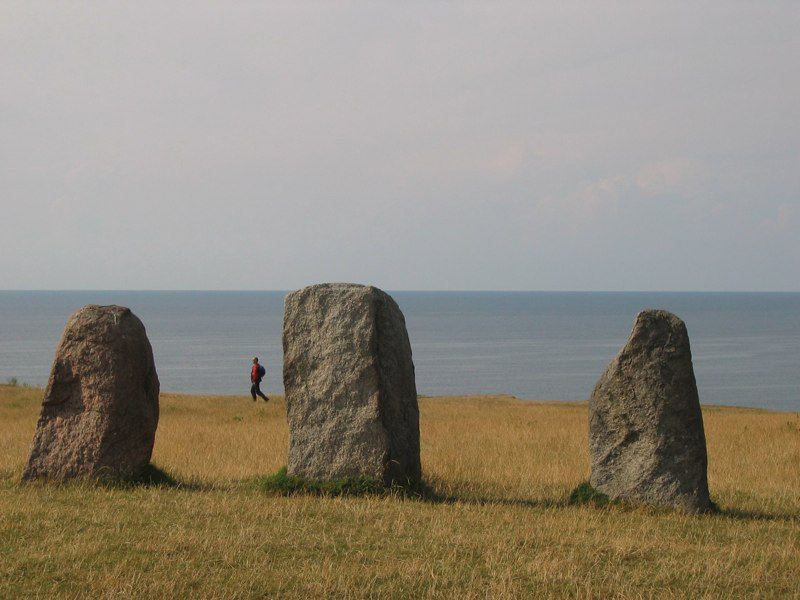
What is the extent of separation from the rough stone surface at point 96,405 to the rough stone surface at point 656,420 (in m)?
6.74

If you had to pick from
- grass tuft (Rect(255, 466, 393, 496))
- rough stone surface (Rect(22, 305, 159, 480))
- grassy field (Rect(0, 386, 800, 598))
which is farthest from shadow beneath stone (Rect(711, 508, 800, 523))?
rough stone surface (Rect(22, 305, 159, 480))

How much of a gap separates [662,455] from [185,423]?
54.7 ft

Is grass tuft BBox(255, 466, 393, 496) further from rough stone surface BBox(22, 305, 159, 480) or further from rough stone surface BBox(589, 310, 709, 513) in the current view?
rough stone surface BBox(589, 310, 709, 513)

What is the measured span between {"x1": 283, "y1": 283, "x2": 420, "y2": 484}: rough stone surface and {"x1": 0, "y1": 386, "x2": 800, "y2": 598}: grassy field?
729 mm

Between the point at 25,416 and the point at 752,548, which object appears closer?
the point at 752,548

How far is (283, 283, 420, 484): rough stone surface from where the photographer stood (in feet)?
45.3

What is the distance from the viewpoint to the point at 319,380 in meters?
14.1

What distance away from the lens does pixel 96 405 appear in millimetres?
14180

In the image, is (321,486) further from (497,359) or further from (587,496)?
(497,359)

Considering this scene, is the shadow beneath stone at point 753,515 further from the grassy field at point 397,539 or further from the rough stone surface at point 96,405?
the rough stone surface at point 96,405

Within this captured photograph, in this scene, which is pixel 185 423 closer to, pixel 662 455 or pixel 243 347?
pixel 662 455

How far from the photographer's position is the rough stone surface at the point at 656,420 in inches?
512

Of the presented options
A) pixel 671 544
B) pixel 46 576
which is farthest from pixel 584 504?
pixel 46 576

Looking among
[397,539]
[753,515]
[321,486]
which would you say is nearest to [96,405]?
[321,486]
